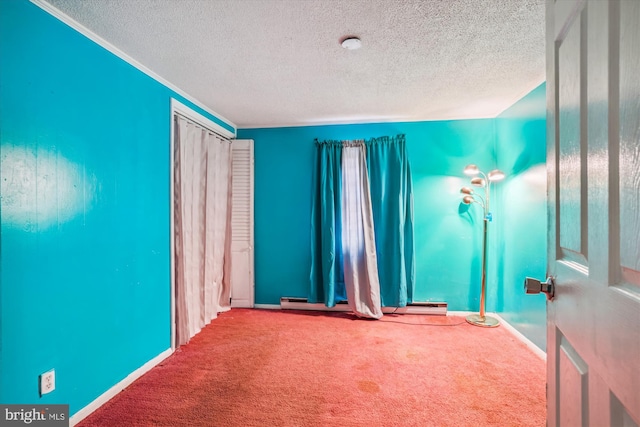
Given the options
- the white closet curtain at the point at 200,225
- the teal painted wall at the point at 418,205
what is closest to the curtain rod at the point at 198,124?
the white closet curtain at the point at 200,225

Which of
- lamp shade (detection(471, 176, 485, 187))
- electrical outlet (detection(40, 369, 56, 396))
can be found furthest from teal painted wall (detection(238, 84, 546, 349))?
electrical outlet (detection(40, 369, 56, 396))

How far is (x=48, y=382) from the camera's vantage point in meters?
1.63

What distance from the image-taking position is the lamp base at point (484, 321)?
328cm

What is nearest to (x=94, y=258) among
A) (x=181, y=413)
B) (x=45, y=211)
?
(x=45, y=211)

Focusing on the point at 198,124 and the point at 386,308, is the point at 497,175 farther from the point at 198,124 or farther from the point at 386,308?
the point at 198,124

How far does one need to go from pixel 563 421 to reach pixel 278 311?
132 inches

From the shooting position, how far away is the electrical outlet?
1.60 m

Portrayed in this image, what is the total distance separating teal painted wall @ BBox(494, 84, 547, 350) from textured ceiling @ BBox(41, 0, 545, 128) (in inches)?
11.7

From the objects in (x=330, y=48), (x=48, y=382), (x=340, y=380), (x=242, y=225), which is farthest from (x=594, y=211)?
(x=242, y=225)

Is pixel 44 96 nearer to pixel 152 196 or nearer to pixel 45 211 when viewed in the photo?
pixel 45 211

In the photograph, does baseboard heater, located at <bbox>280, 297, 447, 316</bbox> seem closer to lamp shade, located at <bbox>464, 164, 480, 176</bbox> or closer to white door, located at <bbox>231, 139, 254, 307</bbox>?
white door, located at <bbox>231, 139, 254, 307</bbox>

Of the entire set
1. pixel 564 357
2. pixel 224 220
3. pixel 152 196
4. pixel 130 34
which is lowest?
pixel 564 357

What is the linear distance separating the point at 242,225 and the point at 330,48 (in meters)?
2.57

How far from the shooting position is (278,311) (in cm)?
386
